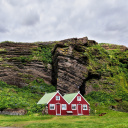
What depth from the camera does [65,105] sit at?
2153 inches

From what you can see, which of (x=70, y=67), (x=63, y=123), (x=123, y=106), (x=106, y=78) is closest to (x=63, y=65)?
(x=70, y=67)

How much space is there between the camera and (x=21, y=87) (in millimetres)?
73188

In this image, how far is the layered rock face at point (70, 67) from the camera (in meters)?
69.8

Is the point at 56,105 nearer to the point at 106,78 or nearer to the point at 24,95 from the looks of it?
the point at 24,95

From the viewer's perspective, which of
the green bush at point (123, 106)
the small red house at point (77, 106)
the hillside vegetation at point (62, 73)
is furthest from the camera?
the hillside vegetation at point (62, 73)

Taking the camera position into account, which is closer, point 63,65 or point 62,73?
point 62,73

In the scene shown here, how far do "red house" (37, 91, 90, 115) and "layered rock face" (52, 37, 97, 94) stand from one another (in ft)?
39.0

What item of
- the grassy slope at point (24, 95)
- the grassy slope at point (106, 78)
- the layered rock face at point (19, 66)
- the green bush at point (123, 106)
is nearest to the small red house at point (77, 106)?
the grassy slope at point (106, 78)

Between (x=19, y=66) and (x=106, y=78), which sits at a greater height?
(x=19, y=66)

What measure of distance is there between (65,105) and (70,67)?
20.6 m

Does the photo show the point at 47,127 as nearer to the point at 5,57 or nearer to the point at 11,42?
the point at 5,57

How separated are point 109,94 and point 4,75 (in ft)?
140

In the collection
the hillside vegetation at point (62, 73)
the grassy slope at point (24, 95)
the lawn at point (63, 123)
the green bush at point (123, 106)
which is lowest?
the lawn at point (63, 123)

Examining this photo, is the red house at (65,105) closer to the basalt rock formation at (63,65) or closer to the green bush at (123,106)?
the green bush at (123,106)
